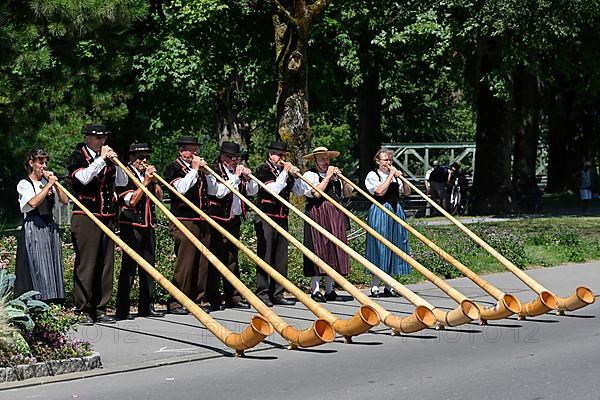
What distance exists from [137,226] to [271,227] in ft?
5.94

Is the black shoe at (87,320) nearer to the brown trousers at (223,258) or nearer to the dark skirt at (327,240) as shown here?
the brown trousers at (223,258)

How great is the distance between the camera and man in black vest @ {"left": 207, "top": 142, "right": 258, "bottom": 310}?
12.4m

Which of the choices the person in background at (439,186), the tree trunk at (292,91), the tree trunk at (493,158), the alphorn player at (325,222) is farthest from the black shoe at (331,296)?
the person in background at (439,186)

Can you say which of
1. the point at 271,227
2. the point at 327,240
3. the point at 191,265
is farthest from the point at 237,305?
the point at 327,240

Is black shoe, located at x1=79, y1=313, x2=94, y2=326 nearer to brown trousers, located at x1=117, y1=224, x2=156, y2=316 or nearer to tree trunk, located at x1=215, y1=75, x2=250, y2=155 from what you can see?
brown trousers, located at x1=117, y1=224, x2=156, y2=316

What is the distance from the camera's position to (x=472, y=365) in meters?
9.05

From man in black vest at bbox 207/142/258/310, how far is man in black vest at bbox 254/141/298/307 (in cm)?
21

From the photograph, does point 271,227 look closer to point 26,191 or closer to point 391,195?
point 391,195

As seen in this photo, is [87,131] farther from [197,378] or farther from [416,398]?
[416,398]

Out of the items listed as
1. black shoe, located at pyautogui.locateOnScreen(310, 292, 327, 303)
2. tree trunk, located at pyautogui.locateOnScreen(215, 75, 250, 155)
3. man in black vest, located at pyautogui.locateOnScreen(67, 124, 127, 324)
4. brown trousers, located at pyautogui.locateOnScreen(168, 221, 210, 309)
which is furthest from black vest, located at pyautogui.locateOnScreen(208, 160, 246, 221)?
tree trunk, located at pyautogui.locateOnScreen(215, 75, 250, 155)

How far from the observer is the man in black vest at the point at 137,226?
1166cm

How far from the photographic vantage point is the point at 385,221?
13750 millimetres

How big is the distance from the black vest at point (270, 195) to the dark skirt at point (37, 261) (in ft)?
9.48

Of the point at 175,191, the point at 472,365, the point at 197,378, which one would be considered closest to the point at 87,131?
the point at 175,191
